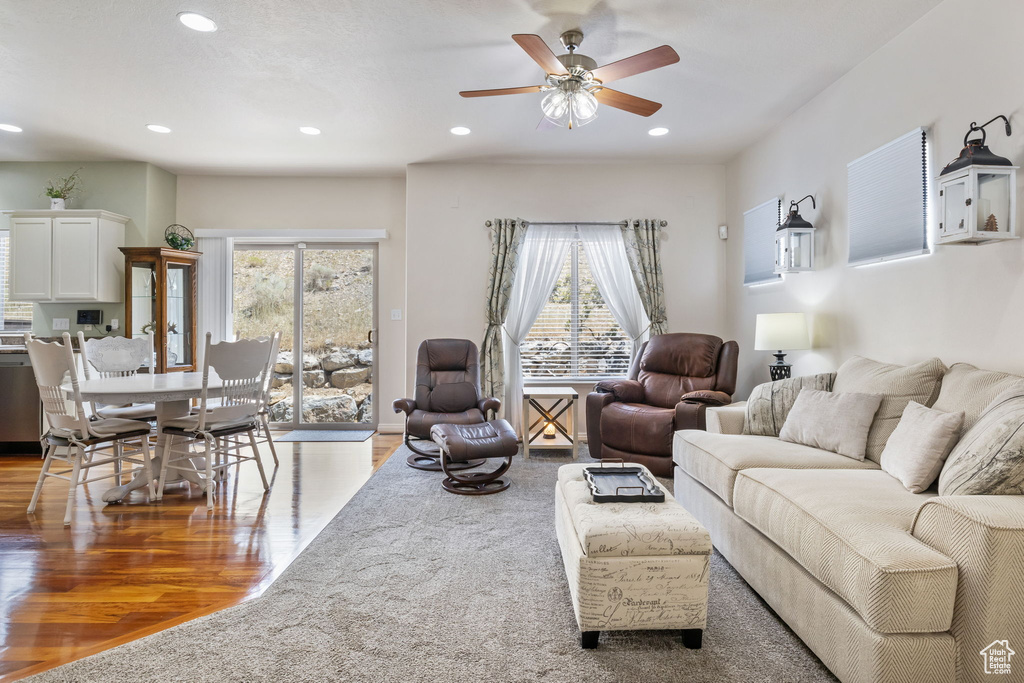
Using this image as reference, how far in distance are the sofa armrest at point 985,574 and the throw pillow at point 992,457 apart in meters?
0.21

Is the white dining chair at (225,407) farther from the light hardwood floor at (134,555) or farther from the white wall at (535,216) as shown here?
the white wall at (535,216)

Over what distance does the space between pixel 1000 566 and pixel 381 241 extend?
5464 mm

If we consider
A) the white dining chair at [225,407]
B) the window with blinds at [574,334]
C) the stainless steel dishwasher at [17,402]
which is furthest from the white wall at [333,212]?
the white dining chair at [225,407]

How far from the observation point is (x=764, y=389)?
3.32m

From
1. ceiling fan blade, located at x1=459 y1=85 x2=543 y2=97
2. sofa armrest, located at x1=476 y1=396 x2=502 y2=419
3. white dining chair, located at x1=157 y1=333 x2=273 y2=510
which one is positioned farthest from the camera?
sofa armrest, located at x1=476 y1=396 x2=502 y2=419

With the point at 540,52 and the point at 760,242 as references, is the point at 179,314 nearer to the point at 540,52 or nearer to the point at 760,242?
the point at 540,52

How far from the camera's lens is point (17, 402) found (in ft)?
15.8

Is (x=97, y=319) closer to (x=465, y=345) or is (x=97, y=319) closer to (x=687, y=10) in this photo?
(x=465, y=345)

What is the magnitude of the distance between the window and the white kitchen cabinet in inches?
15.9

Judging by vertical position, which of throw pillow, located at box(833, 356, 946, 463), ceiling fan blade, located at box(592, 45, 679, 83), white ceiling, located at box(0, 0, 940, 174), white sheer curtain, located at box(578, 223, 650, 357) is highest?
white ceiling, located at box(0, 0, 940, 174)

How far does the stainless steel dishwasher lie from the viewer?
4812 mm

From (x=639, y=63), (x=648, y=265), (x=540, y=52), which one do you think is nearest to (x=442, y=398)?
(x=648, y=265)

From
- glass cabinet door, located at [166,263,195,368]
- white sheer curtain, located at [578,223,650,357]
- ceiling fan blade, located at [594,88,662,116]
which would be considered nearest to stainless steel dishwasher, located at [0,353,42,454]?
glass cabinet door, located at [166,263,195,368]

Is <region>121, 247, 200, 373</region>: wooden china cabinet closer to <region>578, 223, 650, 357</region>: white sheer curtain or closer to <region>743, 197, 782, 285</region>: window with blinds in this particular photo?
<region>578, 223, 650, 357</region>: white sheer curtain
